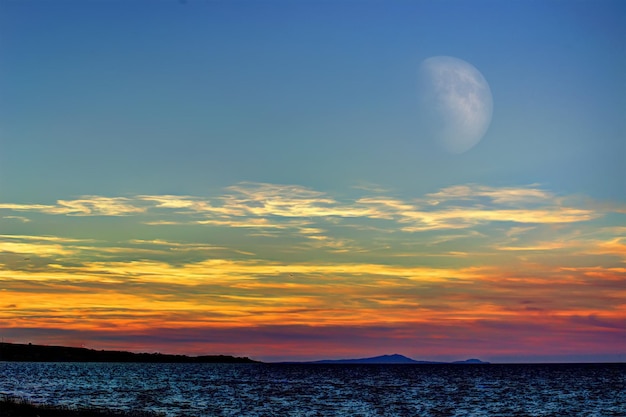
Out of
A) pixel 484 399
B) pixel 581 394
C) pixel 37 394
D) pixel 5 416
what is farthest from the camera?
pixel 581 394

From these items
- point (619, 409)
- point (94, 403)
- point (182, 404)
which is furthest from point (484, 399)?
point (94, 403)

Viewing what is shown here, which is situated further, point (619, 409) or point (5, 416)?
point (619, 409)

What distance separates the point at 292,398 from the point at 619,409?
4252cm

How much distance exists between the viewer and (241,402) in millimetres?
88438

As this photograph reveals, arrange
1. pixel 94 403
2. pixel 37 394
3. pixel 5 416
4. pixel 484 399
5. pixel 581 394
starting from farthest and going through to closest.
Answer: pixel 581 394, pixel 484 399, pixel 37 394, pixel 94 403, pixel 5 416

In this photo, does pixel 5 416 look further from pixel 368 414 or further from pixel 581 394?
pixel 581 394

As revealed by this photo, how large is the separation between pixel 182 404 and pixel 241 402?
29.2ft

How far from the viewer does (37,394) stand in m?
88.2

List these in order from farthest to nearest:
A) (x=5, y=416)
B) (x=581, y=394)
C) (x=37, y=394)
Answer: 1. (x=581, y=394)
2. (x=37, y=394)
3. (x=5, y=416)

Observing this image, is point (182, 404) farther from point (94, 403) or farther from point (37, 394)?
point (37, 394)

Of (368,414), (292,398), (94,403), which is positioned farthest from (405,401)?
(94,403)

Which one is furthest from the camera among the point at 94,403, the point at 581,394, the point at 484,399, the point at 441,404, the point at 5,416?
the point at 581,394

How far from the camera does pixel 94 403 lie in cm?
7800

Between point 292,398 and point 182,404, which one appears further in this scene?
point 292,398
